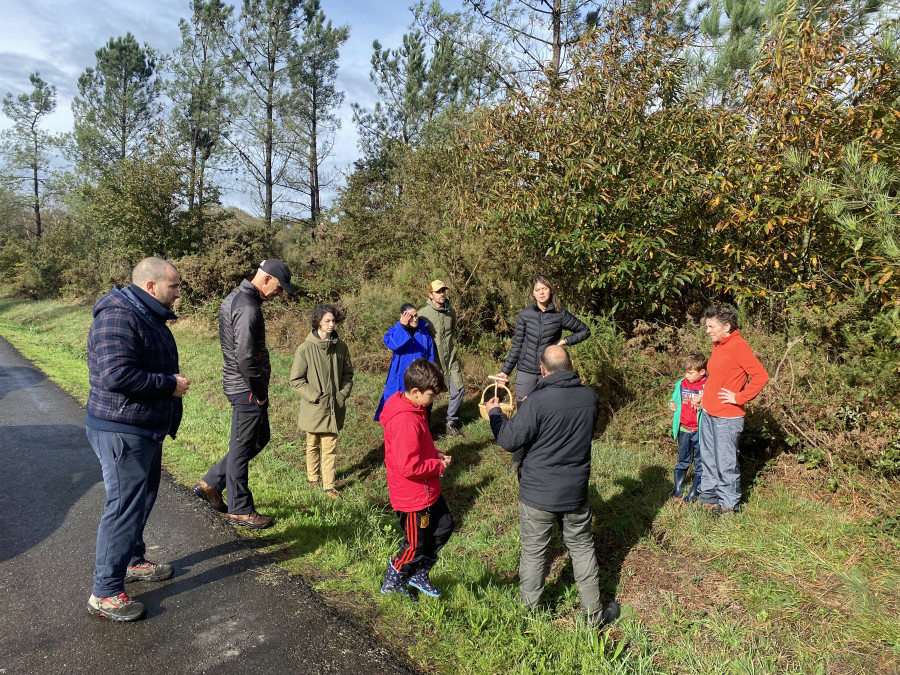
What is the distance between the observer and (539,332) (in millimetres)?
5934

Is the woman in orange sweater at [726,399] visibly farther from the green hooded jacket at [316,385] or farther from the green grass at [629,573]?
the green hooded jacket at [316,385]

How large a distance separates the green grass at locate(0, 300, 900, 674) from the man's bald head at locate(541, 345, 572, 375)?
1567mm

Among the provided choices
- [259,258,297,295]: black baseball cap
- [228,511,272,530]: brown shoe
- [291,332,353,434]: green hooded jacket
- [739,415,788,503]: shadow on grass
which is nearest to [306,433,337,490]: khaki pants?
[291,332,353,434]: green hooded jacket

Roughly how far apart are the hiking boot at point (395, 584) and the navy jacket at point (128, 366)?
5.73 ft

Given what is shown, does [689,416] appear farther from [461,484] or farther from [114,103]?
[114,103]

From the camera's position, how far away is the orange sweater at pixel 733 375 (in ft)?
14.9

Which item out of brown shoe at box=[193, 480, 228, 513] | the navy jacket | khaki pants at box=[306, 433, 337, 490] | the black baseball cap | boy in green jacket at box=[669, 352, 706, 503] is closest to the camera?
the navy jacket

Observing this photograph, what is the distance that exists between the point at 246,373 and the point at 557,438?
2.58 m

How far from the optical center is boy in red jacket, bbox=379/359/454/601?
350cm

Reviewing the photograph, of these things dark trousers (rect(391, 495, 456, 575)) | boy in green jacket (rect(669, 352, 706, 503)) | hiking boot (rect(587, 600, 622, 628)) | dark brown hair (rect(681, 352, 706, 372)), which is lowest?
hiking boot (rect(587, 600, 622, 628))

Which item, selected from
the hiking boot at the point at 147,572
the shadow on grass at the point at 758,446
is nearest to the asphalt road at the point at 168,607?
the hiking boot at the point at 147,572

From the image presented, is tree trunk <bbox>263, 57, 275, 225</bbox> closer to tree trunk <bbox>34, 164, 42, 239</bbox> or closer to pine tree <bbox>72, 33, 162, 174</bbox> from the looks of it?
pine tree <bbox>72, 33, 162, 174</bbox>

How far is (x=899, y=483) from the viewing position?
452cm

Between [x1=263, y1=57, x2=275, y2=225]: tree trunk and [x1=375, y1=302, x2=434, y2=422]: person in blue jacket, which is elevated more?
[x1=263, y1=57, x2=275, y2=225]: tree trunk
